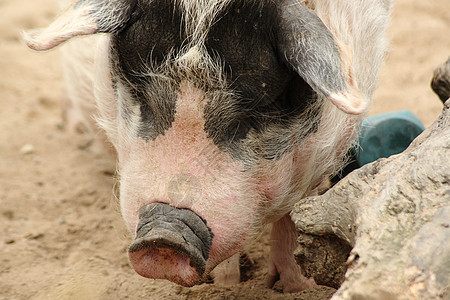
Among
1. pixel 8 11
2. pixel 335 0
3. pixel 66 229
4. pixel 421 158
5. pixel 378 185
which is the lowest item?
pixel 66 229

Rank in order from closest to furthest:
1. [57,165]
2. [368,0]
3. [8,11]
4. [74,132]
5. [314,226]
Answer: [314,226] < [368,0] < [57,165] < [74,132] < [8,11]

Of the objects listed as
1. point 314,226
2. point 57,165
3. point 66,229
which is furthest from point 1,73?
point 314,226

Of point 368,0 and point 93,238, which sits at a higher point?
point 368,0

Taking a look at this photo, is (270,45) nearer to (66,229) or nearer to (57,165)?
(66,229)

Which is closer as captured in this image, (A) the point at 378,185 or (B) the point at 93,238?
(A) the point at 378,185

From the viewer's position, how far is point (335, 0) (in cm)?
229

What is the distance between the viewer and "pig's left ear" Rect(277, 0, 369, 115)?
1.76 metres

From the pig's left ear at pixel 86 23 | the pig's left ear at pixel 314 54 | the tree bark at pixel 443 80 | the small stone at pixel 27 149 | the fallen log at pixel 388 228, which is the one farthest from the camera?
the small stone at pixel 27 149

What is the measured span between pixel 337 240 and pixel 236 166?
476 millimetres

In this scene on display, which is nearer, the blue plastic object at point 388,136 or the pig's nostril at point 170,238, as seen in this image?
the pig's nostril at point 170,238

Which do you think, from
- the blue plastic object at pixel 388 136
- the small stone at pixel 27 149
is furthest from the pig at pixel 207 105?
the small stone at pixel 27 149

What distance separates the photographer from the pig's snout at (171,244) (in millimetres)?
1795

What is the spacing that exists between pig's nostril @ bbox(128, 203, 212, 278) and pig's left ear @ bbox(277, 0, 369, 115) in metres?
0.57

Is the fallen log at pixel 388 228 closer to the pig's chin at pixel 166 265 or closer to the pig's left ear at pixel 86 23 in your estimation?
the pig's chin at pixel 166 265
